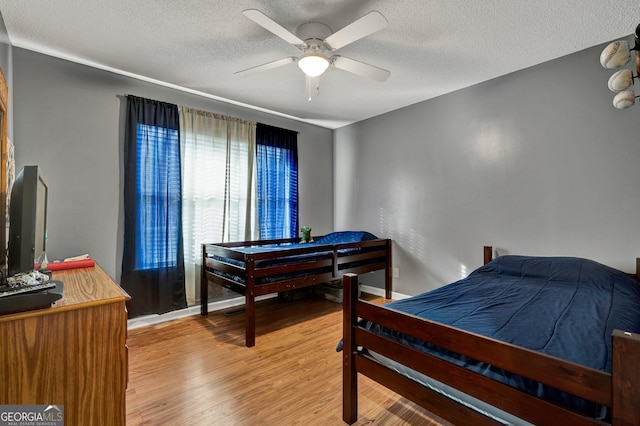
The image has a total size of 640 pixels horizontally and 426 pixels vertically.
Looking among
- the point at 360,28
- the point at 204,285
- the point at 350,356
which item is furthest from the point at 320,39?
the point at 204,285

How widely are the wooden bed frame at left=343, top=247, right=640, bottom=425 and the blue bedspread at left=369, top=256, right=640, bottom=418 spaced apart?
5 cm

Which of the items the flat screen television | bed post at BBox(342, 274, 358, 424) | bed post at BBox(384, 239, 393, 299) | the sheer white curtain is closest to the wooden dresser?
the flat screen television

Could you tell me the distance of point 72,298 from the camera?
49.8 inches

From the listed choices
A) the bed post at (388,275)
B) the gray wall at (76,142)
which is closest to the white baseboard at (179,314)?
the gray wall at (76,142)

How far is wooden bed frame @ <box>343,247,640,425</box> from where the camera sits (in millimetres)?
812

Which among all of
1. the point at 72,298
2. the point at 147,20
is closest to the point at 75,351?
the point at 72,298

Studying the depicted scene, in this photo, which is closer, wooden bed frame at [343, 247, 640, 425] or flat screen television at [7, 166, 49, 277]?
wooden bed frame at [343, 247, 640, 425]

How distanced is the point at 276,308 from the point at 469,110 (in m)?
3.08

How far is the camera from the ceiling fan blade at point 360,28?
1.57 metres

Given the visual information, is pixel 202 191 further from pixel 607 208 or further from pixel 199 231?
pixel 607 208

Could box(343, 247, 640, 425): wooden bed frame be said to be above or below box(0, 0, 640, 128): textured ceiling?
below

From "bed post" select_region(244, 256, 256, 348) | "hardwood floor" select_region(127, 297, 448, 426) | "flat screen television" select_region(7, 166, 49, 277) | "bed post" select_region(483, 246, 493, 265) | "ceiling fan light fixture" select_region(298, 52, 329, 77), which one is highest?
"ceiling fan light fixture" select_region(298, 52, 329, 77)

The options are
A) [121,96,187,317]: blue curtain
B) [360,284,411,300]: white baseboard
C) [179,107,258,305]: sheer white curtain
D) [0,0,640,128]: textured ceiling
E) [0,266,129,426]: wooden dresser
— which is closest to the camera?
[0,266,129,426]: wooden dresser

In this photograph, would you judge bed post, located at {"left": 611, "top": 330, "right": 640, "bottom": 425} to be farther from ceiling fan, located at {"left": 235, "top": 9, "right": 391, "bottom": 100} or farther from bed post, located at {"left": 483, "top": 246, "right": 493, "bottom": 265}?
bed post, located at {"left": 483, "top": 246, "right": 493, "bottom": 265}
